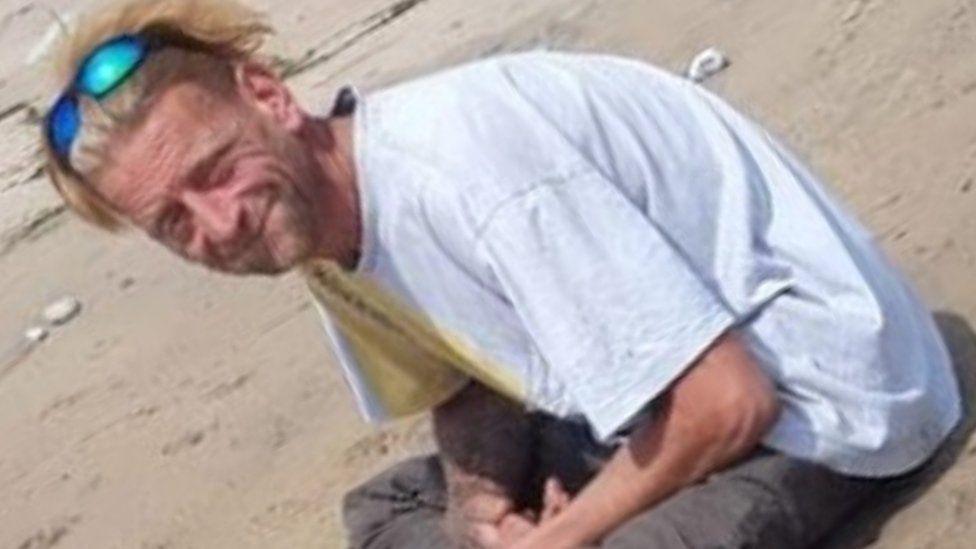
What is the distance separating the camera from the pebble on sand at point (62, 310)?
5.06 m

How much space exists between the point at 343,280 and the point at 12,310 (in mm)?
1985

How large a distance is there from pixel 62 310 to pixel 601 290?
2329 millimetres

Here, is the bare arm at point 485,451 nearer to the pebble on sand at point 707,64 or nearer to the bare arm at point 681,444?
the bare arm at point 681,444

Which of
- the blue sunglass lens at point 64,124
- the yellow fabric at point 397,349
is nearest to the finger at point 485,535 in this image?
the yellow fabric at point 397,349

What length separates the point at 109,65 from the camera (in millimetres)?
3012

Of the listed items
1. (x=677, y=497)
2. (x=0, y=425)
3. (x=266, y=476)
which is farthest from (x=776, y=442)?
(x=0, y=425)

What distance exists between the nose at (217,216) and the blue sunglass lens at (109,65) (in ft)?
0.52

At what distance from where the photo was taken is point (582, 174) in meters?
2.99

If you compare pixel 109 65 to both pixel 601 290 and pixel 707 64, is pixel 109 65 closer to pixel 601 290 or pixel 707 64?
pixel 601 290

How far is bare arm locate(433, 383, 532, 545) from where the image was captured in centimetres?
360

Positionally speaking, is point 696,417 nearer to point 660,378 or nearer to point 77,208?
point 660,378

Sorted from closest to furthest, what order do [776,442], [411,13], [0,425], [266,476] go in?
[776,442], [266,476], [0,425], [411,13]

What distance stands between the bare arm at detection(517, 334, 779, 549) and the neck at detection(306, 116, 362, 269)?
43cm

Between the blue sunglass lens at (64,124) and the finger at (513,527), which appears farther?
the finger at (513,527)
